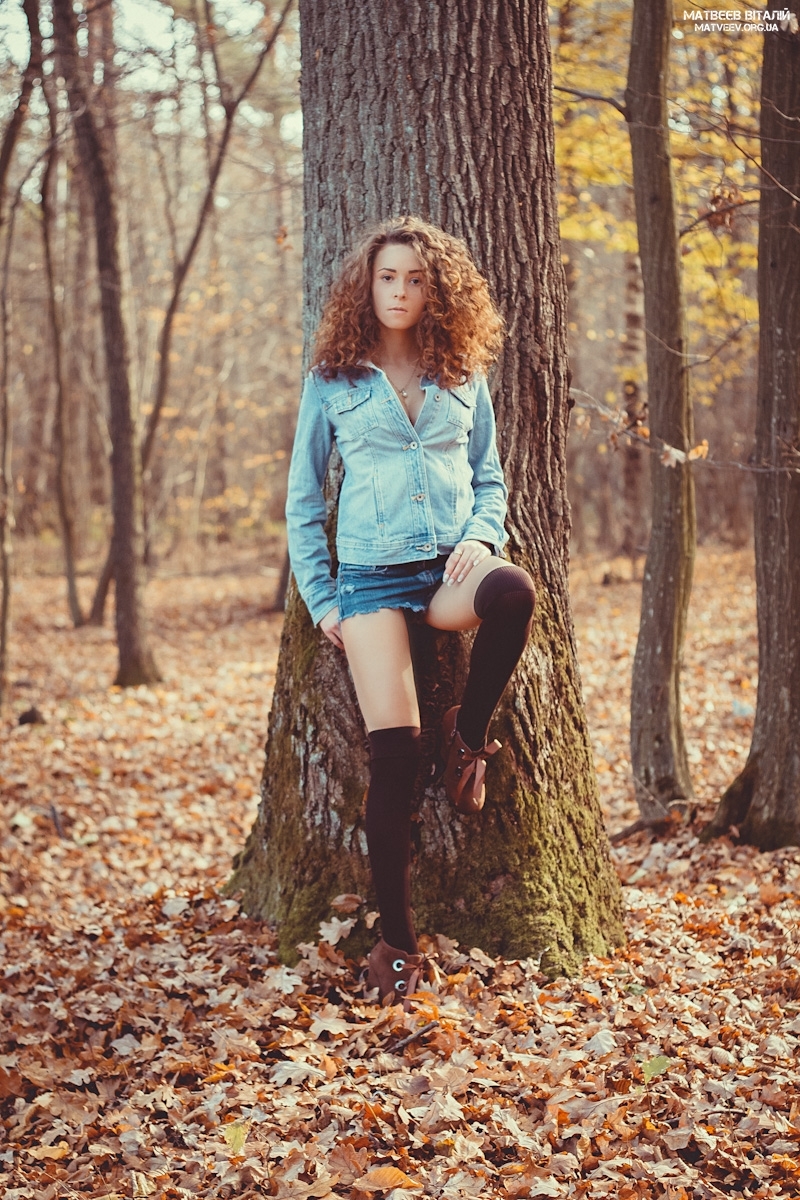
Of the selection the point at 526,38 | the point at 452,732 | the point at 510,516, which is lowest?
the point at 452,732

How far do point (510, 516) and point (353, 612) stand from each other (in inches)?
31.6

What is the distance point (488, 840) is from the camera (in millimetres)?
3752

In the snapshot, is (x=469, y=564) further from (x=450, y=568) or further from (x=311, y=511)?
(x=311, y=511)

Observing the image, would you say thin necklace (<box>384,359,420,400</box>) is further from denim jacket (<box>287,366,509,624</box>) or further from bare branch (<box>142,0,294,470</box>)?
bare branch (<box>142,0,294,470</box>)

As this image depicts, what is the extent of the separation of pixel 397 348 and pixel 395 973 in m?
2.15

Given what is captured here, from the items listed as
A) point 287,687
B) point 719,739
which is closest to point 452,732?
point 287,687

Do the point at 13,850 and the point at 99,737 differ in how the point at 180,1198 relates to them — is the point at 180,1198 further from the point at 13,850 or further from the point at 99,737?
the point at 99,737

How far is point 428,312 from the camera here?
3.48m

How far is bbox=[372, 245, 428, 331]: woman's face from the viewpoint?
3432mm

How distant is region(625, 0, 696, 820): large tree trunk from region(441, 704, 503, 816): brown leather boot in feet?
9.16

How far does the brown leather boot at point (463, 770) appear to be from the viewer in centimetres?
345

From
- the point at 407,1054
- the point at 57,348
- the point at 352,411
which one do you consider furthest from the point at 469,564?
the point at 57,348

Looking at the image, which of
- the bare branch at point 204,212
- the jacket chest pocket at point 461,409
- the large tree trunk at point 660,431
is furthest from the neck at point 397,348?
the bare branch at point 204,212

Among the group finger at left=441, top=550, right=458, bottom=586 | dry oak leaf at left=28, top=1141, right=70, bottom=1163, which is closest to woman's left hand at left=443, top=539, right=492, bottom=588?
finger at left=441, top=550, right=458, bottom=586
